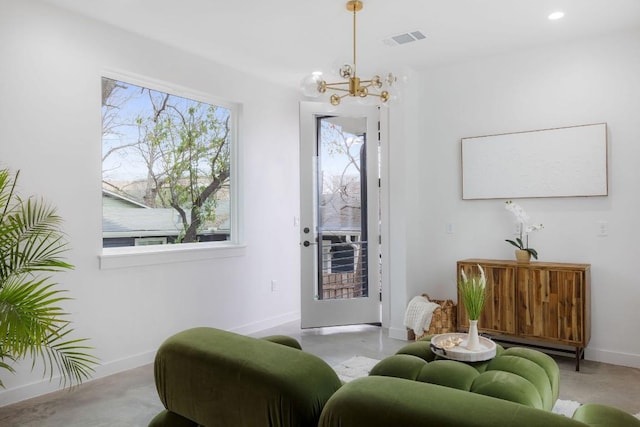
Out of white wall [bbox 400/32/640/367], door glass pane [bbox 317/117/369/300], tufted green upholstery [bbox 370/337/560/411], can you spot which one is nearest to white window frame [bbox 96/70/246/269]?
door glass pane [bbox 317/117/369/300]

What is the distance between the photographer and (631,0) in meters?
3.12

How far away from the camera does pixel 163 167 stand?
13.6 feet

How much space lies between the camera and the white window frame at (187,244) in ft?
11.9

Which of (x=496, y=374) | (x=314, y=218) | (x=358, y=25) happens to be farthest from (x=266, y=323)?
(x=496, y=374)

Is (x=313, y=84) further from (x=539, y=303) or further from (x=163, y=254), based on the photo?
(x=539, y=303)

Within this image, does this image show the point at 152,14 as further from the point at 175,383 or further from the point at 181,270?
the point at 175,383

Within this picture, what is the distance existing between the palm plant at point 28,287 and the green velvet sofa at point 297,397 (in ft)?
3.05

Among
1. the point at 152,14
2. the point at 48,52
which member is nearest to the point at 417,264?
the point at 152,14

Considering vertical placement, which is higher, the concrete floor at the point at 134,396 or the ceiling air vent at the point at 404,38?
the ceiling air vent at the point at 404,38

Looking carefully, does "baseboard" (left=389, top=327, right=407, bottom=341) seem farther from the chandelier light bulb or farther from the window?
the chandelier light bulb

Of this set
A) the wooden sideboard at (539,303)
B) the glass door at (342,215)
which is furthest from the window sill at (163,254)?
the wooden sideboard at (539,303)

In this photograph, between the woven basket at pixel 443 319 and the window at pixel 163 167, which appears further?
the woven basket at pixel 443 319

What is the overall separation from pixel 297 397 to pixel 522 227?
11.2 ft

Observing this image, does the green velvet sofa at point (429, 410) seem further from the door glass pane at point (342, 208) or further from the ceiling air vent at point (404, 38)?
the door glass pane at point (342, 208)
